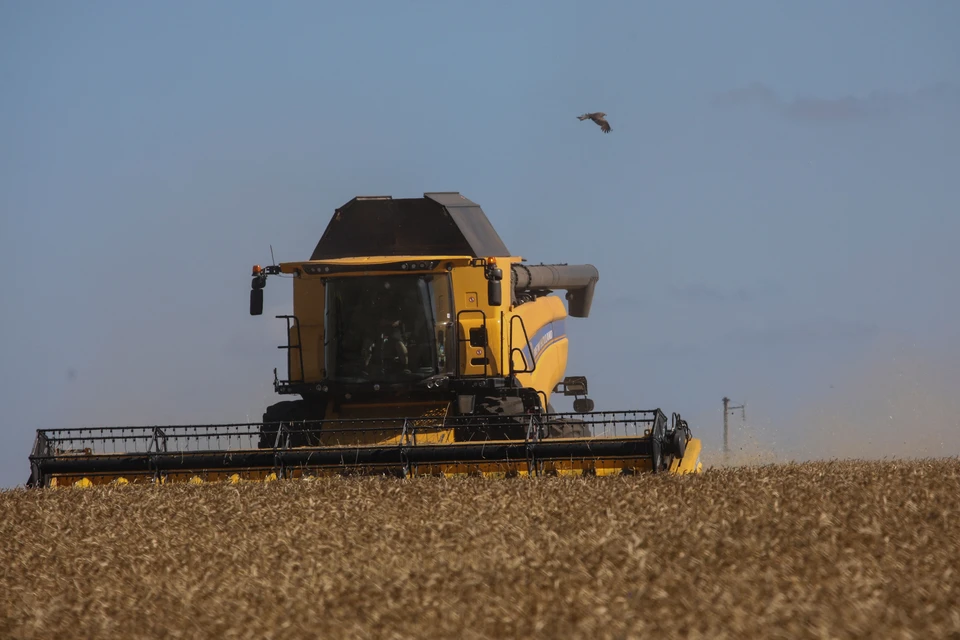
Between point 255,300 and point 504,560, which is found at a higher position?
point 255,300

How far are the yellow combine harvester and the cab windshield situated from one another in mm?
13

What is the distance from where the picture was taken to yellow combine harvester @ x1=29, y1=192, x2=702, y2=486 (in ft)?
36.2

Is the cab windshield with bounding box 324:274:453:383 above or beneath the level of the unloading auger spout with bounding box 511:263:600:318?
beneath

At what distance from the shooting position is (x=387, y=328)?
12.8m

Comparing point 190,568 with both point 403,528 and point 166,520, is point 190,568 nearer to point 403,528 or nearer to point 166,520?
point 403,528

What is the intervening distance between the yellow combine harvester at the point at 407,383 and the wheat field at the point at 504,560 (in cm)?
81

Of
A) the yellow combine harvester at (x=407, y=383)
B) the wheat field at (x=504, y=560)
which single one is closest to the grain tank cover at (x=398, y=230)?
the yellow combine harvester at (x=407, y=383)

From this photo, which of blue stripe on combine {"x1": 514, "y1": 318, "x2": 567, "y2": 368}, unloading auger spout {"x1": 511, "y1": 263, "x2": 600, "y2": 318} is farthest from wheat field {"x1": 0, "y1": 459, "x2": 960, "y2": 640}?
unloading auger spout {"x1": 511, "y1": 263, "x2": 600, "y2": 318}

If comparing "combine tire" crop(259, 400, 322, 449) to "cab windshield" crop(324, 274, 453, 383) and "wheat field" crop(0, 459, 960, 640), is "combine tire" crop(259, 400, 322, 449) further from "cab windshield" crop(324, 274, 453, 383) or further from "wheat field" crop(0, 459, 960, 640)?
"wheat field" crop(0, 459, 960, 640)

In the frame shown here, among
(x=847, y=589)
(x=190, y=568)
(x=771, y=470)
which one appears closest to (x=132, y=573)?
(x=190, y=568)

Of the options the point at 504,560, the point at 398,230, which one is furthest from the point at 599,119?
the point at 504,560

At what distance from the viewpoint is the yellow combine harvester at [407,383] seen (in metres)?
11.0

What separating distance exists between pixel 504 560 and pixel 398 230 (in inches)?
299

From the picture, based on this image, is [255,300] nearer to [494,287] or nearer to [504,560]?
[494,287]
